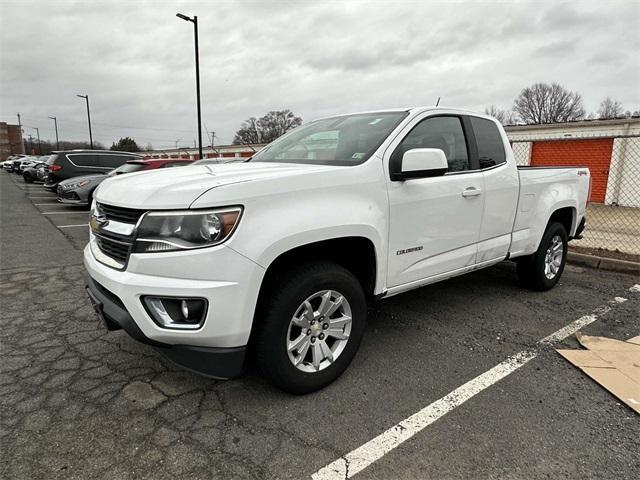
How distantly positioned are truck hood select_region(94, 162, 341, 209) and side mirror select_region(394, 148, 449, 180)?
499 millimetres

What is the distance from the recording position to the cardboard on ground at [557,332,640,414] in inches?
108

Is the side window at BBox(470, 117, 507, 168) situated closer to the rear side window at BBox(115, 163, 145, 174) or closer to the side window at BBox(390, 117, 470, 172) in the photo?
the side window at BBox(390, 117, 470, 172)

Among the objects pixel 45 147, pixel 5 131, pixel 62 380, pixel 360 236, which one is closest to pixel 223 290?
pixel 360 236

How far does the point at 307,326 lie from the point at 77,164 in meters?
14.5

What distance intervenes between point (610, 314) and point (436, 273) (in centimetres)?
217

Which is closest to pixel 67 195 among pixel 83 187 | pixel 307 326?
pixel 83 187

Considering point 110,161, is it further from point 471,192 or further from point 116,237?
point 471,192

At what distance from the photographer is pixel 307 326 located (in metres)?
2.57

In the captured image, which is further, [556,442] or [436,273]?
[436,273]

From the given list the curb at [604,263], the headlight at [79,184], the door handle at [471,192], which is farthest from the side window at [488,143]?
the headlight at [79,184]

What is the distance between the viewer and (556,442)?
2.27 m

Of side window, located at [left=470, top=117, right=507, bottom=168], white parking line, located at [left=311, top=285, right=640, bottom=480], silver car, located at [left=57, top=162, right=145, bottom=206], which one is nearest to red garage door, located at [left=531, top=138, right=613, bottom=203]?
side window, located at [left=470, top=117, right=507, bottom=168]

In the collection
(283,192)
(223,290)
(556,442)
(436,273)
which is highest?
(283,192)

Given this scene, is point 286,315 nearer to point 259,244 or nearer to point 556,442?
point 259,244
